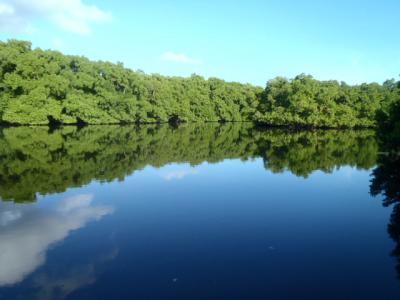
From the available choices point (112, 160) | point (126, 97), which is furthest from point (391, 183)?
point (126, 97)

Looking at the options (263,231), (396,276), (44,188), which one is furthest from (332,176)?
(44,188)

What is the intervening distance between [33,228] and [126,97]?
63.5 meters

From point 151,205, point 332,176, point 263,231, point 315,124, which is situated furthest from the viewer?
point 315,124

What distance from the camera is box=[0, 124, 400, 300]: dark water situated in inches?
334

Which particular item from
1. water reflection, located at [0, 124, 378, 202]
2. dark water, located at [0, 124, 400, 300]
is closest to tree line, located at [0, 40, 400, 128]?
water reflection, located at [0, 124, 378, 202]

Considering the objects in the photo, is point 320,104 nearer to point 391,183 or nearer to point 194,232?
point 391,183

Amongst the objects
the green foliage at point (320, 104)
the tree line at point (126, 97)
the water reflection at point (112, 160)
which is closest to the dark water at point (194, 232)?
the water reflection at point (112, 160)

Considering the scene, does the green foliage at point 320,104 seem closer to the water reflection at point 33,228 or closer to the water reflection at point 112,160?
the water reflection at point 112,160

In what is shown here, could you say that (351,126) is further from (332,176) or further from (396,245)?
(396,245)

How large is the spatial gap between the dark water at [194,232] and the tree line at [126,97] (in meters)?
36.3

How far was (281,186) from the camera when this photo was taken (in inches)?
773

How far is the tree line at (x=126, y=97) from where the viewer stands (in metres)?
57.9

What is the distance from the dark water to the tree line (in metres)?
36.3

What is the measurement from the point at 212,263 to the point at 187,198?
287 inches
